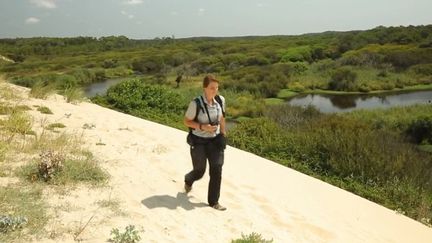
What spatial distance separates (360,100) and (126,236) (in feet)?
88.6

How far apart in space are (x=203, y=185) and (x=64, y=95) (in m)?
8.48

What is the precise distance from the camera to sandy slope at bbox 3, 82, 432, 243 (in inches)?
195

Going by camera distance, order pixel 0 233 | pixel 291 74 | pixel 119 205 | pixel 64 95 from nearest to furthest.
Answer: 1. pixel 0 233
2. pixel 119 205
3. pixel 64 95
4. pixel 291 74

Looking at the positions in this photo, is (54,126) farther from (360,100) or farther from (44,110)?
(360,100)

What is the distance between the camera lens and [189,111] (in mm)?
5332

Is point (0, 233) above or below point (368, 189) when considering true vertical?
above

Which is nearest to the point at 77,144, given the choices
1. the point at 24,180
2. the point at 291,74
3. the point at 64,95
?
the point at 24,180

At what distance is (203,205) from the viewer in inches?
233

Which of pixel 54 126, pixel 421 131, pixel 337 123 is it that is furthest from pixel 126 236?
pixel 421 131

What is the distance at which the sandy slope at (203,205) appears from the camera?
4945 millimetres

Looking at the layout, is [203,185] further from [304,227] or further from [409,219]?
[409,219]

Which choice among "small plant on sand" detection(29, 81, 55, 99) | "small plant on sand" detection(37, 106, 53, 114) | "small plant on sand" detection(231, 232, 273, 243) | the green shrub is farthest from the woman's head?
the green shrub

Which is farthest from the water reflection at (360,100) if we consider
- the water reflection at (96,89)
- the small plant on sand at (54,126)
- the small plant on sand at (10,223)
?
the small plant on sand at (10,223)

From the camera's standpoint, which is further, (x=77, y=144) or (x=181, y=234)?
(x=77, y=144)
